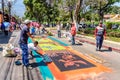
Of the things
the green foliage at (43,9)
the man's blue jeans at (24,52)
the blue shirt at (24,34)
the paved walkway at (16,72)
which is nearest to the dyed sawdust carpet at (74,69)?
the paved walkway at (16,72)

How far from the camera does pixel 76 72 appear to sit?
965 centimetres

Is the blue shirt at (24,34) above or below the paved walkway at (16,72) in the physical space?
above

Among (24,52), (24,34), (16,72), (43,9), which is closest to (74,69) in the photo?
(24,52)

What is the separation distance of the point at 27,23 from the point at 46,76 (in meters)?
2.37

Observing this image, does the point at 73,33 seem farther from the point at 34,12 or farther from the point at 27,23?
the point at 34,12

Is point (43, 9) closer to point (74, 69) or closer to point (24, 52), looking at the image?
point (24, 52)

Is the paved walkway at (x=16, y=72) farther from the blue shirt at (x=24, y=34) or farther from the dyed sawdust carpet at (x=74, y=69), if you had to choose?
the blue shirt at (x=24, y=34)

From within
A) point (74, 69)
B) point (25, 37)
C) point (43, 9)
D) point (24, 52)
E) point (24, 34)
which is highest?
point (43, 9)

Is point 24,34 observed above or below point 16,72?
above

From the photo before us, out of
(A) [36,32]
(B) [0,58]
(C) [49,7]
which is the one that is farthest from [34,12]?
(B) [0,58]

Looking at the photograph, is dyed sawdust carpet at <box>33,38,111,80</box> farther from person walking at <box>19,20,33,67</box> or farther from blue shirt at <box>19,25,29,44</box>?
blue shirt at <box>19,25,29,44</box>

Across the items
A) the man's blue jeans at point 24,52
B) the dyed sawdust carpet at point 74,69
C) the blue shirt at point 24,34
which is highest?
the blue shirt at point 24,34

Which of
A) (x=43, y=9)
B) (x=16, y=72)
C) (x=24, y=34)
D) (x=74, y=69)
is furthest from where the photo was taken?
(x=43, y=9)

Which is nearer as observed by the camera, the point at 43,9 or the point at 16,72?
the point at 16,72
